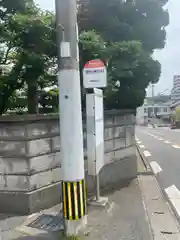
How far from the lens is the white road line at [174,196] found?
499 centimetres

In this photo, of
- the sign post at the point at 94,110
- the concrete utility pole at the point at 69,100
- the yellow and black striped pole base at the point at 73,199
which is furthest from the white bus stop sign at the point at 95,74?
the yellow and black striped pole base at the point at 73,199

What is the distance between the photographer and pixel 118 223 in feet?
13.3

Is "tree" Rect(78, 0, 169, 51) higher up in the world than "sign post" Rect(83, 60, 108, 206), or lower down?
higher up

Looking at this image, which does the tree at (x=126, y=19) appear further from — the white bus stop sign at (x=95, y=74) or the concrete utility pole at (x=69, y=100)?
the concrete utility pole at (x=69, y=100)

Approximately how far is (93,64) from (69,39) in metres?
0.98

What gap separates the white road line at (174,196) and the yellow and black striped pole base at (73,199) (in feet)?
6.65

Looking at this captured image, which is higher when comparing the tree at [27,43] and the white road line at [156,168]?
the tree at [27,43]

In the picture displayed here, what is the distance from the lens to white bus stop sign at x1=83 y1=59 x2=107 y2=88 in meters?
4.32

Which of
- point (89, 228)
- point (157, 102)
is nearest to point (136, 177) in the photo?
point (89, 228)

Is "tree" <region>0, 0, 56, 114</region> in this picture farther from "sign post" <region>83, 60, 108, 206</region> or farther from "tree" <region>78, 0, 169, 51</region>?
"tree" <region>78, 0, 169, 51</region>

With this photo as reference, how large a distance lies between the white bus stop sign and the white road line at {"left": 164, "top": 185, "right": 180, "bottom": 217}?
2684 millimetres

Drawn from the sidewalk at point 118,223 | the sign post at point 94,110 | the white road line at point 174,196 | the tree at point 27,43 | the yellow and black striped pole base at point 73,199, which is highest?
the tree at point 27,43

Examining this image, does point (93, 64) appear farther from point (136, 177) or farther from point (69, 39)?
point (136, 177)

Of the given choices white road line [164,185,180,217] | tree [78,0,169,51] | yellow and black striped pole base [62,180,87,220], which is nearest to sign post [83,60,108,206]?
yellow and black striped pole base [62,180,87,220]
